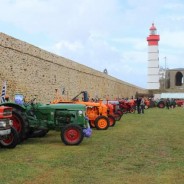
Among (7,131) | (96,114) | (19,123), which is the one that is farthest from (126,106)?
(7,131)

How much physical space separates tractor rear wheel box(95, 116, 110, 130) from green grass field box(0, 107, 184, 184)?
4771 mm

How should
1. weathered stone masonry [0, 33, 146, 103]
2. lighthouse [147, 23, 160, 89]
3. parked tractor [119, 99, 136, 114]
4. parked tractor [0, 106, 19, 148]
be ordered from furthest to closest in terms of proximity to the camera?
lighthouse [147, 23, 160, 89] → parked tractor [119, 99, 136, 114] → weathered stone masonry [0, 33, 146, 103] → parked tractor [0, 106, 19, 148]

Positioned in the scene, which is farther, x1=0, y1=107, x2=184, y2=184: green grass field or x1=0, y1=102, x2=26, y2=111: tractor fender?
x1=0, y1=102, x2=26, y2=111: tractor fender

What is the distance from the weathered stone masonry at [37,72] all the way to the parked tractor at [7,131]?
268 inches

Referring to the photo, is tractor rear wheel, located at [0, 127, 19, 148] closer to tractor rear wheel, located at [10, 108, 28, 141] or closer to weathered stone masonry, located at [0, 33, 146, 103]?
tractor rear wheel, located at [10, 108, 28, 141]

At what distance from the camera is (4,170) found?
24.3 feet

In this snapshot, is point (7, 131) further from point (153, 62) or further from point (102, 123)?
point (153, 62)

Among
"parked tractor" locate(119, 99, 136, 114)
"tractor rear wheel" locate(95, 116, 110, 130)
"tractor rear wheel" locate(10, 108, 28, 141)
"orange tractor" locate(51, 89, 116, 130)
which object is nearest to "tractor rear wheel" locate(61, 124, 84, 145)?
"tractor rear wheel" locate(10, 108, 28, 141)

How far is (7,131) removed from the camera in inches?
387

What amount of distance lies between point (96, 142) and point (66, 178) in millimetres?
5115

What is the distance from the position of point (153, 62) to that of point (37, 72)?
58714mm

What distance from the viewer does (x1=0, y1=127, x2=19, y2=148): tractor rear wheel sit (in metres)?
10.4

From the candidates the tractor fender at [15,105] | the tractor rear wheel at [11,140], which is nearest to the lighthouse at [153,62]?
the tractor fender at [15,105]

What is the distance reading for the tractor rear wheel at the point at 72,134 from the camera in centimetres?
1135
